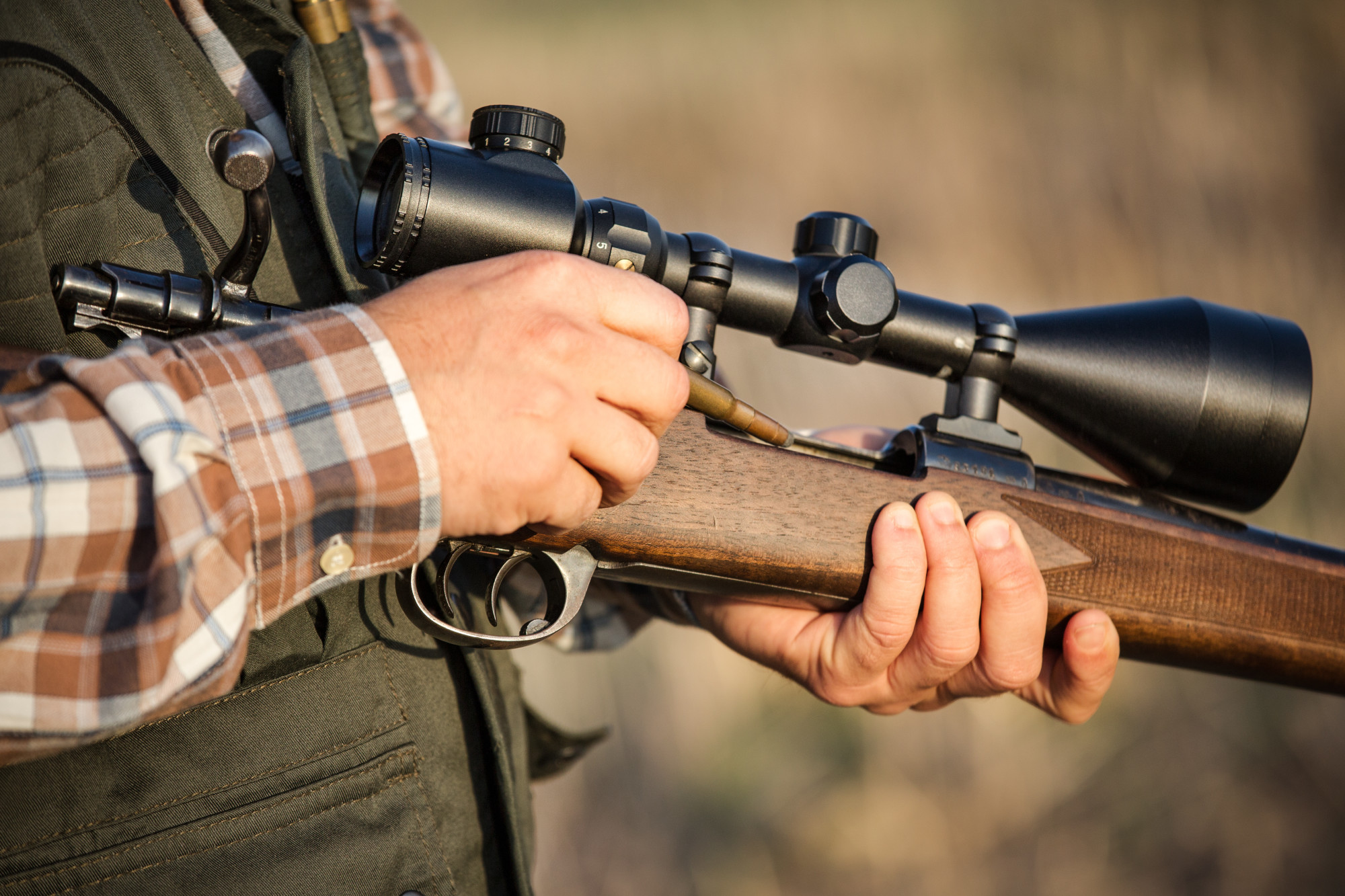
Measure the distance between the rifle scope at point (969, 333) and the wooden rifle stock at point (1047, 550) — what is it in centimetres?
11

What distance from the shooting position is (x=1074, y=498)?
150cm

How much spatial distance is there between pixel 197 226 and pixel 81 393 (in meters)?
0.48

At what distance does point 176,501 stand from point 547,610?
62 cm

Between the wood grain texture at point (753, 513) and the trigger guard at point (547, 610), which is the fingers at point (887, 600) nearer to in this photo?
the wood grain texture at point (753, 513)

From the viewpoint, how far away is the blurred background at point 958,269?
3398mm

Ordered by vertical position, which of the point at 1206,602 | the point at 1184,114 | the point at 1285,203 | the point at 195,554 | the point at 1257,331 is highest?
the point at 1184,114

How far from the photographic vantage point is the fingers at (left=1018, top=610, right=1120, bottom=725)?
148 cm

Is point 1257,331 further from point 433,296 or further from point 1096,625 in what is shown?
point 433,296

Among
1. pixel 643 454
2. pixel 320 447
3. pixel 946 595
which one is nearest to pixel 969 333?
pixel 946 595

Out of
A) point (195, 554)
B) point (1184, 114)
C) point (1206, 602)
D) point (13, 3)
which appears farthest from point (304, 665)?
point (1184, 114)

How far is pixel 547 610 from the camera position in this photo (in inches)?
48.4

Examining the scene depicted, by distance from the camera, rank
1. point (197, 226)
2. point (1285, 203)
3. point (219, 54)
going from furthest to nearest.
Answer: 1. point (1285, 203)
2. point (219, 54)
3. point (197, 226)

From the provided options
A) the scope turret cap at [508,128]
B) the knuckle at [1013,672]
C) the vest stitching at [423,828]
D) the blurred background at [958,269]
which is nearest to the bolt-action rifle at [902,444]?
the scope turret cap at [508,128]

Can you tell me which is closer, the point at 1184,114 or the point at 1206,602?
the point at 1206,602
